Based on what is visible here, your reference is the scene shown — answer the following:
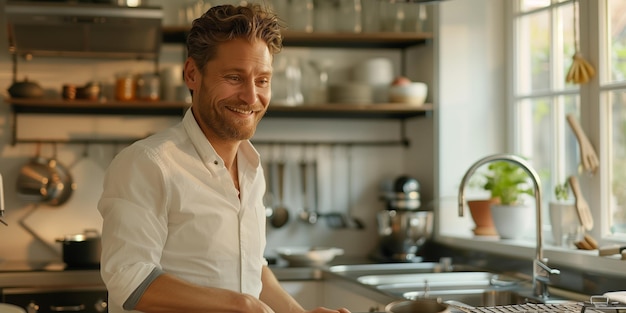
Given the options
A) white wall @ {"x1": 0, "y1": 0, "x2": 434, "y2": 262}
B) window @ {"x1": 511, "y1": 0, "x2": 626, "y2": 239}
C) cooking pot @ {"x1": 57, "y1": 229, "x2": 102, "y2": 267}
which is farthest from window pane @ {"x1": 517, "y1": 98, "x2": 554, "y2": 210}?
cooking pot @ {"x1": 57, "y1": 229, "x2": 102, "y2": 267}

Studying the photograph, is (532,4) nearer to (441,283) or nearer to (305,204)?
(441,283)

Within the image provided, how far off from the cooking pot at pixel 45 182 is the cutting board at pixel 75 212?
0.04 m

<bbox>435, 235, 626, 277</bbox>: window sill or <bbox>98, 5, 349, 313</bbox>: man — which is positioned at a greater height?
<bbox>98, 5, 349, 313</bbox>: man

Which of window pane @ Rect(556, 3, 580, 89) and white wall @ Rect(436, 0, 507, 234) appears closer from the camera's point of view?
window pane @ Rect(556, 3, 580, 89)

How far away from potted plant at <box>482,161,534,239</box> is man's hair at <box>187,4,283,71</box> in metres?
1.93

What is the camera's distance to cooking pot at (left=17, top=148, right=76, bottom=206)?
4.14 meters

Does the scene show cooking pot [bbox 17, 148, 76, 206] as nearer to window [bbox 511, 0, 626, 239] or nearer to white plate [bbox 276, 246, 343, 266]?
white plate [bbox 276, 246, 343, 266]

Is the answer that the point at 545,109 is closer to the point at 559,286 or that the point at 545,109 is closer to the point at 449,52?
the point at 449,52

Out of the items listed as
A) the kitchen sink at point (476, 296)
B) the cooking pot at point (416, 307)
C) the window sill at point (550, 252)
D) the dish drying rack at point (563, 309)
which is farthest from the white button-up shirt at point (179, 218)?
the window sill at point (550, 252)

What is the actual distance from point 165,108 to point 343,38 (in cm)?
96

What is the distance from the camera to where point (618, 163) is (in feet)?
11.0

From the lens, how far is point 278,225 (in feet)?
14.5

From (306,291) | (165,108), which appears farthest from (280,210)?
(165,108)

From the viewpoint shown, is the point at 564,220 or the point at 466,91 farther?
the point at 466,91
